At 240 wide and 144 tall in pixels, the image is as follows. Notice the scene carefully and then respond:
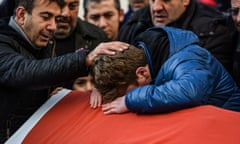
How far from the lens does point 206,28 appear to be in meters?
2.78

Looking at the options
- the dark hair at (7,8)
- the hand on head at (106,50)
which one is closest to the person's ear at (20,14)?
the dark hair at (7,8)

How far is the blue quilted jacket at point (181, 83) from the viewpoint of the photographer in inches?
69.9

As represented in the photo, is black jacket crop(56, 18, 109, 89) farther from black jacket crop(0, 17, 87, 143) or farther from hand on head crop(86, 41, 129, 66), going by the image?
hand on head crop(86, 41, 129, 66)

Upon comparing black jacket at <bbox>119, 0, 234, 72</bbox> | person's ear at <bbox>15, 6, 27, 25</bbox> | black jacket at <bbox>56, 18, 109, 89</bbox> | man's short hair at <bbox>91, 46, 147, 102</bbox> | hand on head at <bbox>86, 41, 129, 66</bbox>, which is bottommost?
black jacket at <bbox>56, 18, 109, 89</bbox>

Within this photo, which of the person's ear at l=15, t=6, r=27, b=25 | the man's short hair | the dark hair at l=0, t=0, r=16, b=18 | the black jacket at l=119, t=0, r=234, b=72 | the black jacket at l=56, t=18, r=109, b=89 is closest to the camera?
the man's short hair

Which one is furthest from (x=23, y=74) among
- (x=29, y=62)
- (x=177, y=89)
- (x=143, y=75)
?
(x=177, y=89)

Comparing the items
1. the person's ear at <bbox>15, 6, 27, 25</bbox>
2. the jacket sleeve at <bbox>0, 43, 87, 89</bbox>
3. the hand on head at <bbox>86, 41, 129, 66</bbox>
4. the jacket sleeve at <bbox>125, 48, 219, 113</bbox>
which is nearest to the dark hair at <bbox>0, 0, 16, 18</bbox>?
the person's ear at <bbox>15, 6, 27, 25</bbox>

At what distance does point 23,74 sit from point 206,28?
1.19 metres

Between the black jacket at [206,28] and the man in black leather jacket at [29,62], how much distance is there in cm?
65

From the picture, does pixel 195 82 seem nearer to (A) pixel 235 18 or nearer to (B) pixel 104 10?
(A) pixel 235 18

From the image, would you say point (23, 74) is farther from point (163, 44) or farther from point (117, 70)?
point (163, 44)

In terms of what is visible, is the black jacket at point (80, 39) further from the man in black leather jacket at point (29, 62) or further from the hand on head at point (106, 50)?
the hand on head at point (106, 50)

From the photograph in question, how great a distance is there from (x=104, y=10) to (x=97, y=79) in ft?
5.17

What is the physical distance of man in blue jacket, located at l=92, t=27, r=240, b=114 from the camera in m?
1.79
